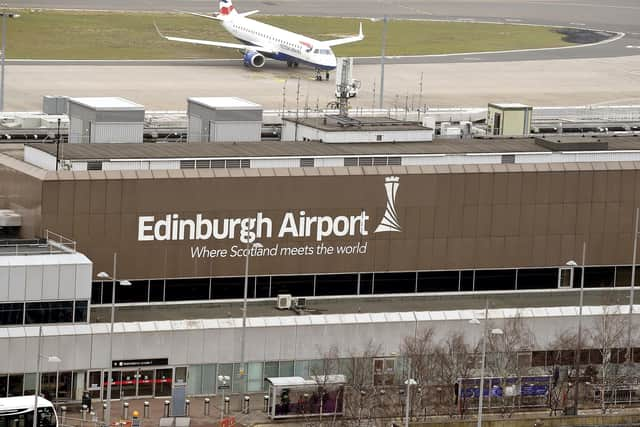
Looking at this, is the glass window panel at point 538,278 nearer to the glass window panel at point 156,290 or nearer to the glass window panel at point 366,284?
the glass window panel at point 366,284

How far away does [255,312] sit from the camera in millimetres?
98812

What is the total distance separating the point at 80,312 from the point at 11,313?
3222mm

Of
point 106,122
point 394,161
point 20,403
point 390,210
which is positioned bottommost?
point 20,403

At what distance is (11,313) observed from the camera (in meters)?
91.1

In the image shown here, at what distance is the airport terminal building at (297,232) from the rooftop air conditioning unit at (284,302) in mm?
1319

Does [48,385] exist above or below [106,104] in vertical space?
below

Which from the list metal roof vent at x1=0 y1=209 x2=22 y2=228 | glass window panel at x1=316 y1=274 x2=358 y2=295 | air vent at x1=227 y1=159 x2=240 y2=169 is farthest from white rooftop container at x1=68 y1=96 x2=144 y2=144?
glass window panel at x1=316 y1=274 x2=358 y2=295

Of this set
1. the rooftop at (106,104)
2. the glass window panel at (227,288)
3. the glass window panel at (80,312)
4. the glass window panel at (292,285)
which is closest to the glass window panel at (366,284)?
the glass window panel at (292,285)

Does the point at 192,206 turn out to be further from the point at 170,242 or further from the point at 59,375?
the point at 59,375

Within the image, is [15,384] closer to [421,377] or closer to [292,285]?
[292,285]

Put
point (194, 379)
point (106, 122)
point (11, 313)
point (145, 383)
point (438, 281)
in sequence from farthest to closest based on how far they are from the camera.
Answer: point (106, 122) < point (438, 281) < point (194, 379) < point (145, 383) < point (11, 313)

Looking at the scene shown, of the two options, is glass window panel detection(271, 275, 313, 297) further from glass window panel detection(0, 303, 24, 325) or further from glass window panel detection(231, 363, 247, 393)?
glass window panel detection(0, 303, 24, 325)

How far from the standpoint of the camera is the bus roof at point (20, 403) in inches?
3305

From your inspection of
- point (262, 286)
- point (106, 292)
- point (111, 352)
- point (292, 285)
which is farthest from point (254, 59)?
point (111, 352)
